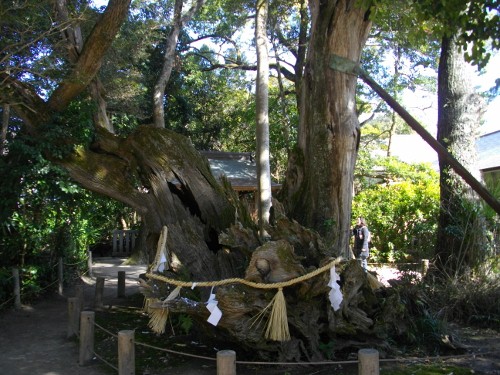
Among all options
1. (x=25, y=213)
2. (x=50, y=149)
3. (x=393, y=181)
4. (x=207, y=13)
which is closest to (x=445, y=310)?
(x=50, y=149)

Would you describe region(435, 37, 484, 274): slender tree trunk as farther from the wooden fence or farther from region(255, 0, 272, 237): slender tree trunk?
the wooden fence

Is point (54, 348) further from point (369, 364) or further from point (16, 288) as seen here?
point (369, 364)

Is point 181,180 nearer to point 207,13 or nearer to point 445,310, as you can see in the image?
point 445,310

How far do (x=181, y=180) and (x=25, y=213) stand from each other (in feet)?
16.4

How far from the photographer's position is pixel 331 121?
24.1 feet

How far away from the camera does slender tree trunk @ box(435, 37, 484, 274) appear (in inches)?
362

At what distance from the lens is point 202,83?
23.2 meters

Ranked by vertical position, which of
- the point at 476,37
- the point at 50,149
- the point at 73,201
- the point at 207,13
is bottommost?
the point at 73,201

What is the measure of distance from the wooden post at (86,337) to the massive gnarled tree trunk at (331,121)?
3454 millimetres

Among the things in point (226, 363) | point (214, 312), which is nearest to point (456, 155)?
point (214, 312)

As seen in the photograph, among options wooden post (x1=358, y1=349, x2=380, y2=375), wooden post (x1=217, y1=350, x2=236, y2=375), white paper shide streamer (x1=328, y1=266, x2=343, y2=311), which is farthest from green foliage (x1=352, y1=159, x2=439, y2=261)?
wooden post (x1=217, y1=350, x2=236, y2=375)

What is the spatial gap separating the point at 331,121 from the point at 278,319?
326cm

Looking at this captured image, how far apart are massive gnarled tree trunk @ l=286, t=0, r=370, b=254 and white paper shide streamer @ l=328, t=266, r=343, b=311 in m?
1.61

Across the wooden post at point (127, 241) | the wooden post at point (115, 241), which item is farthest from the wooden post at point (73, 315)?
the wooden post at point (127, 241)
